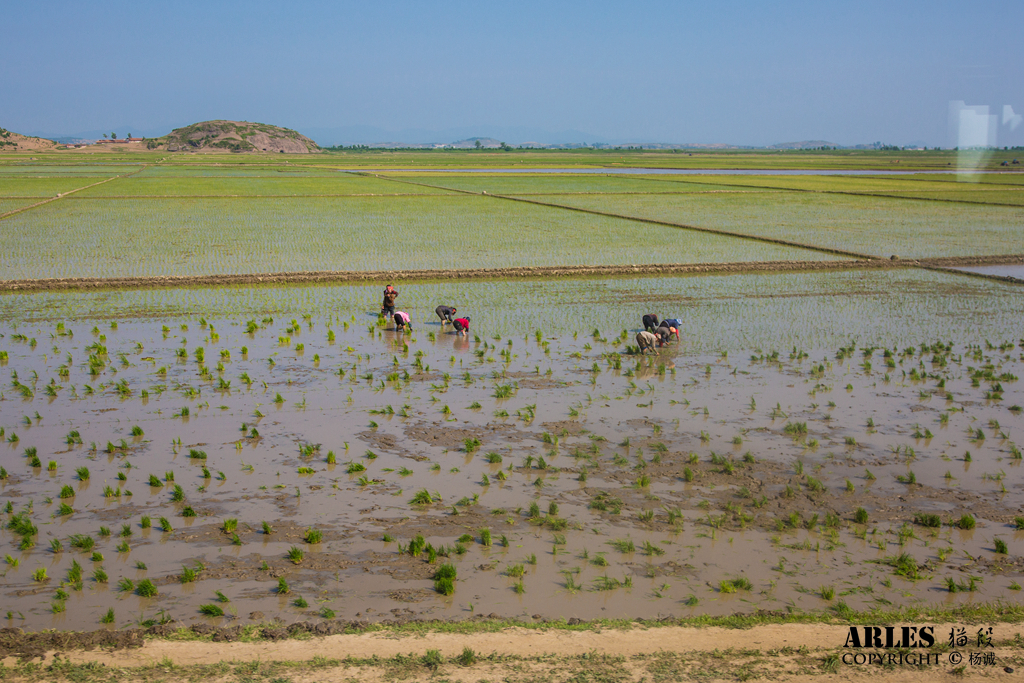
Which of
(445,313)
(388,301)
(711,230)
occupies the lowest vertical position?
(445,313)

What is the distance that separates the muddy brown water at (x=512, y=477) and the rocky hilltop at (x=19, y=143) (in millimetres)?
114134

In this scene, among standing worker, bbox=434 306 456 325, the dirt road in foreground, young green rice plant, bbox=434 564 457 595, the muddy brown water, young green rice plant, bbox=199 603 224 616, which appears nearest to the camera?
the dirt road in foreground

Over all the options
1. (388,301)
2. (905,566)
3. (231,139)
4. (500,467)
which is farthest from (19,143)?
(905,566)

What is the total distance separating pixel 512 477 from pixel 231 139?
423ft

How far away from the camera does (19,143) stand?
113000 mm

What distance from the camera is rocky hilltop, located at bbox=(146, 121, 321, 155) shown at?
122 metres

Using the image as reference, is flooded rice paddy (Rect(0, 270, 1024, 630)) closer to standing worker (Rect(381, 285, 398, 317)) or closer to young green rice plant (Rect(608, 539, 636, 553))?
young green rice plant (Rect(608, 539, 636, 553))

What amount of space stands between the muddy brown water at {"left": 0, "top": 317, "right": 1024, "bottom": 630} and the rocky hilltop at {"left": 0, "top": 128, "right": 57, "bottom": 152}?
114 m

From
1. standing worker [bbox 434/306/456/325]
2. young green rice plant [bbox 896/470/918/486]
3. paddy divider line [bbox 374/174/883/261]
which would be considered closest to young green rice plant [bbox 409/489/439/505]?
young green rice plant [bbox 896/470/918/486]

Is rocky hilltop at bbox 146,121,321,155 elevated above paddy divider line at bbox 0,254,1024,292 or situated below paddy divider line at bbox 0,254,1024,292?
above

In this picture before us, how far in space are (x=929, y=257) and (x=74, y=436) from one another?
60.7 feet

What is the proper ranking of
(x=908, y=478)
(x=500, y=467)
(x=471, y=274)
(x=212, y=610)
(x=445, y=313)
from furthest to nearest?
(x=471, y=274) → (x=445, y=313) → (x=500, y=467) → (x=908, y=478) → (x=212, y=610)

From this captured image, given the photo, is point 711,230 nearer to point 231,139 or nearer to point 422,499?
point 422,499

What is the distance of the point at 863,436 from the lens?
795 cm
